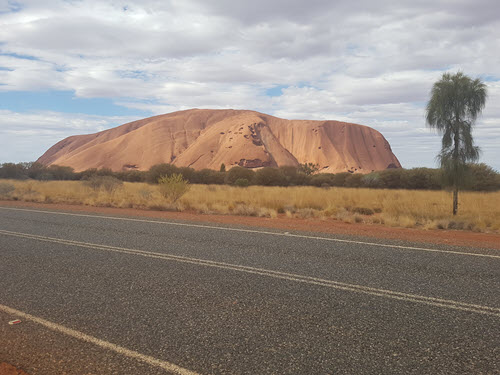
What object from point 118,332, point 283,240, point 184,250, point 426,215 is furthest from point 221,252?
point 426,215

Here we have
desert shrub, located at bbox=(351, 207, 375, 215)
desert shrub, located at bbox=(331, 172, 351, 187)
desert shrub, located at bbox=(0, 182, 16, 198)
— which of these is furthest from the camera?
desert shrub, located at bbox=(331, 172, 351, 187)

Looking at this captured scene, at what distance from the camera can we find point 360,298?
5.25 m

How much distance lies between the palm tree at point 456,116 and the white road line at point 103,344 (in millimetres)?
15893

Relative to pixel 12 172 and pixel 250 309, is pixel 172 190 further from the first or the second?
pixel 12 172

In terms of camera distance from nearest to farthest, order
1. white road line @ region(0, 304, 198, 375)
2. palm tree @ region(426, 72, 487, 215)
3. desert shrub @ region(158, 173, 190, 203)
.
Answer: white road line @ region(0, 304, 198, 375) → palm tree @ region(426, 72, 487, 215) → desert shrub @ region(158, 173, 190, 203)

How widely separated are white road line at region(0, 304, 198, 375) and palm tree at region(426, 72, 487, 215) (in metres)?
15.9

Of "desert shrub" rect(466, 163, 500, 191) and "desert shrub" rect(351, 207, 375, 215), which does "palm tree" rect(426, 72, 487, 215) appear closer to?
"desert shrub" rect(351, 207, 375, 215)

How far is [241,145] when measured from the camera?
110375 millimetres

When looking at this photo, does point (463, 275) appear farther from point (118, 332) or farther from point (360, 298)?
point (118, 332)

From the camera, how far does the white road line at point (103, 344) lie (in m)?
3.45

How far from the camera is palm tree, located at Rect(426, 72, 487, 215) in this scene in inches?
632

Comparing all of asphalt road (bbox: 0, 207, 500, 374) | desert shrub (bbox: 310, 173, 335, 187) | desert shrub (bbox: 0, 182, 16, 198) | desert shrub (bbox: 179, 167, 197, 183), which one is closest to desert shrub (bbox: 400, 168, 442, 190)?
desert shrub (bbox: 310, 173, 335, 187)

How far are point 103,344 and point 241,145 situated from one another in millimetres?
107226

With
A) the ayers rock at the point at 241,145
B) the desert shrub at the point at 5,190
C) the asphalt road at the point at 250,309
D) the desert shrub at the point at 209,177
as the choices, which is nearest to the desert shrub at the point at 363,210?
the asphalt road at the point at 250,309
